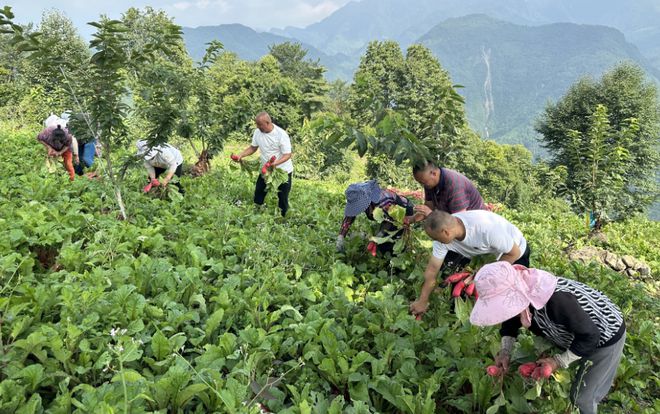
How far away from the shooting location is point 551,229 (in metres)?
10.8

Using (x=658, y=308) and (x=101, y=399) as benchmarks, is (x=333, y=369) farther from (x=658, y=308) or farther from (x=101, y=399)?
(x=658, y=308)

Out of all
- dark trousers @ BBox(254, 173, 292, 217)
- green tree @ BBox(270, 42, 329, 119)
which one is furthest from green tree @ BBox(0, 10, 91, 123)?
green tree @ BBox(270, 42, 329, 119)

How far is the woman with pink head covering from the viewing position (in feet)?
8.54

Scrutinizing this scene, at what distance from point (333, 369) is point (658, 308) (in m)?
5.17

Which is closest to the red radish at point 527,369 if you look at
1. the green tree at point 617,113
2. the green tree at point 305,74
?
the green tree at point 617,113

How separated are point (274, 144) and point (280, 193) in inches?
33.7

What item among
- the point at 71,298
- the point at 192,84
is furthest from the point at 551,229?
the point at 71,298

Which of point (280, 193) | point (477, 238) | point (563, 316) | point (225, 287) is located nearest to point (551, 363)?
point (563, 316)

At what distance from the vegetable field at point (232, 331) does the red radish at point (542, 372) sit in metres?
0.12

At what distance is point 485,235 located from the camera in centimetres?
381

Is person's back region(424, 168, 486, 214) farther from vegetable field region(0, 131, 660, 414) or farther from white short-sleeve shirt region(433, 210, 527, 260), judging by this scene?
white short-sleeve shirt region(433, 210, 527, 260)

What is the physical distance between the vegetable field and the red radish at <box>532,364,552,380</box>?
0.39ft

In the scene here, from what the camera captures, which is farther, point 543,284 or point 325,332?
point 325,332

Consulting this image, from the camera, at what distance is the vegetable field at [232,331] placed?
2.83m
